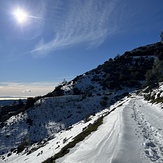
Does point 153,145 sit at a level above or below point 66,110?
below

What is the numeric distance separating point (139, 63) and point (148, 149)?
494 feet

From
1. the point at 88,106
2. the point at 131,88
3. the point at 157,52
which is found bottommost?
the point at 88,106

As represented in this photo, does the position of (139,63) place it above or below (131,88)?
above

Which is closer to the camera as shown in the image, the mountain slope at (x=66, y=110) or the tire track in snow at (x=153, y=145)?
the tire track in snow at (x=153, y=145)

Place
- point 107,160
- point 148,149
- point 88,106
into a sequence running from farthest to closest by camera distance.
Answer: point 88,106 → point 148,149 → point 107,160

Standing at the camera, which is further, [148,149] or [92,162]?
[148,149]

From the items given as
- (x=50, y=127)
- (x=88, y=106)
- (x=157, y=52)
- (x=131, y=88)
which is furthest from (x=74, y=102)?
(x=157, y=52)

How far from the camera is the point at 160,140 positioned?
12.3 metres

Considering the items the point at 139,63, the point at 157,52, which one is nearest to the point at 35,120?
the point at 139,63

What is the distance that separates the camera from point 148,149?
35.0 ft

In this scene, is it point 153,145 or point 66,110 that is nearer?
point 153,145

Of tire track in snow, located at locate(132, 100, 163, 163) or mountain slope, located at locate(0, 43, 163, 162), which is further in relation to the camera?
mountain slope, located at locate(0, 43, 163, 162)

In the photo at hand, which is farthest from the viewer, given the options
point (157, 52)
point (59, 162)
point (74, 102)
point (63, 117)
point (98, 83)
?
point (157, 52)

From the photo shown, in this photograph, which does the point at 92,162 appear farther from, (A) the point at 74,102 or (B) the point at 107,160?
(A) the point at 74,102
